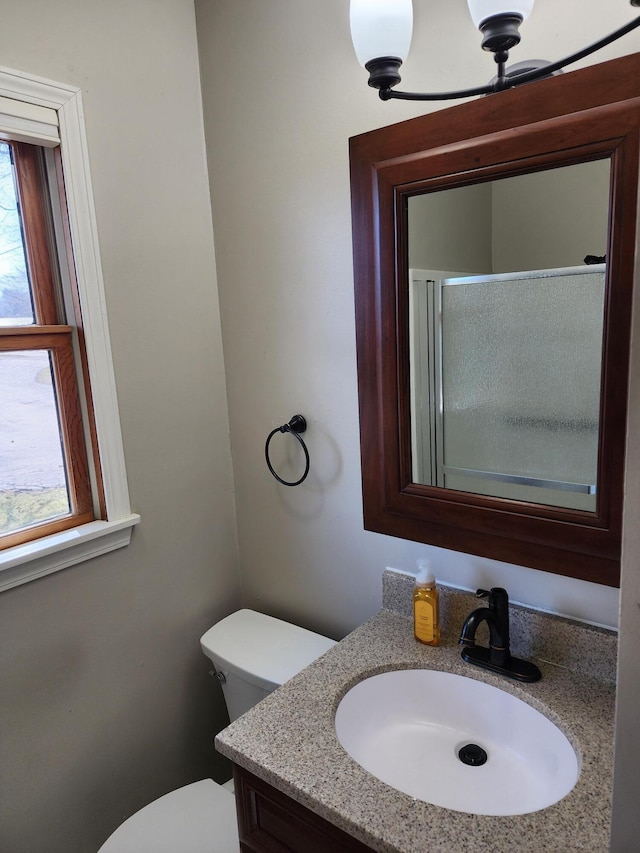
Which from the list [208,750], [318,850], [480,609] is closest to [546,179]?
[480,609]

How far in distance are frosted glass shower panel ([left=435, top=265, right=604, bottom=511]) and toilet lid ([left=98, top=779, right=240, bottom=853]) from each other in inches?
38.2

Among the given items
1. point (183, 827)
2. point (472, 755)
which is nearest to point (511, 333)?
point (472, 755)

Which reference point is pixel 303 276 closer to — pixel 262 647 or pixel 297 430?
pixel 297 430

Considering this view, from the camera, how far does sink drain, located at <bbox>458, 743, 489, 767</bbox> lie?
1068 mm

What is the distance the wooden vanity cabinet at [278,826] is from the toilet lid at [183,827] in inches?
10.5

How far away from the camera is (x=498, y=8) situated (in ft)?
2.89

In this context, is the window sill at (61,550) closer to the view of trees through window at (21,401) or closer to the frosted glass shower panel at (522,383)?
the view of trees through window at (21,401)

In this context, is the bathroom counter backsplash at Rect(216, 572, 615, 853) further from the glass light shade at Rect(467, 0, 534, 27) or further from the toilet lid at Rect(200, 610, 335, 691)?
the glass light shade at Rect(467, 0, 534, 27)

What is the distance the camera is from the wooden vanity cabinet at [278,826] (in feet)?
2.97

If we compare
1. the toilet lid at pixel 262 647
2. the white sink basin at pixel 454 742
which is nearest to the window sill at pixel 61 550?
the toilet lid at pixel 262 647

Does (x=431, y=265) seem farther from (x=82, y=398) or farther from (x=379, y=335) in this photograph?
(x=82, y=398)

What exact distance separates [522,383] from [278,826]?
941 mm

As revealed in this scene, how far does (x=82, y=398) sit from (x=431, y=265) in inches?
36.3

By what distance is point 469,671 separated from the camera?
1152mm
